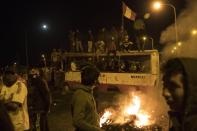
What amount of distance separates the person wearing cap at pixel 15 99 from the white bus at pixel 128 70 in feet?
41.3

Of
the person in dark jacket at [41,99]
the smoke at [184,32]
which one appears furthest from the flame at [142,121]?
the smoke at [184,32]

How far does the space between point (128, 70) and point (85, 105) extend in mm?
17134

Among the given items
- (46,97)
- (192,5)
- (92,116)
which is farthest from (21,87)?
(192,5)

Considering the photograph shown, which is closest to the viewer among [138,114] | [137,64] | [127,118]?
[127,118]

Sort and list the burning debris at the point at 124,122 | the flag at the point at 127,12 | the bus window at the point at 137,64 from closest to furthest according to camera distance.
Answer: the burning debris at the point at 124,122 < the bus window at the point at 137,64 < the flag at the point at 127,12

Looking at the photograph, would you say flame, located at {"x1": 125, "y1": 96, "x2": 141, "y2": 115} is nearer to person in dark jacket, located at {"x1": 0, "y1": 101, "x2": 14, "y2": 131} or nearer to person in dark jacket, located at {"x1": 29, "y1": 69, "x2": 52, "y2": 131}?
person in dark jacket, located at {"x1": 29, "y1": 69, "x2": 52, "y2": 131}

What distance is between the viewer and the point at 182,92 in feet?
8.64

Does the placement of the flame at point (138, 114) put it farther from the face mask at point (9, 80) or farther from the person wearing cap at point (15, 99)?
the face mask at point (9, 80)

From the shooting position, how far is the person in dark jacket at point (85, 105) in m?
5.33

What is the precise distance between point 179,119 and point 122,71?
19.9m

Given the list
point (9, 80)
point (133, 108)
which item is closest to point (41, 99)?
point (133, 108)

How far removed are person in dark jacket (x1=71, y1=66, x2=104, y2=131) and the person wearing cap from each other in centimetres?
163

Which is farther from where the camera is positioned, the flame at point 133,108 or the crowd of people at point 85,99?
the flame at point 133,108

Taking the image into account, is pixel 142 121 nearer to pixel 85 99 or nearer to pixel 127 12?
pixel 85 99
